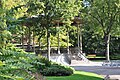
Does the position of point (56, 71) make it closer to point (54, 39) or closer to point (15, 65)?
point (15, 65)

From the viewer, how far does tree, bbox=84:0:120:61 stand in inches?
1678

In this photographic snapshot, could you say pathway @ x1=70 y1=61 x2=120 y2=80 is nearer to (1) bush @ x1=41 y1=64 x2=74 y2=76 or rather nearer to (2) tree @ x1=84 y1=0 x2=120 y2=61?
(1) bush @ x1=41 y1=64 x2=74 y2=76

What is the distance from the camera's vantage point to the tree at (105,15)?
42625 millimetres

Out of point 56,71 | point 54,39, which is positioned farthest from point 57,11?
point 54,39

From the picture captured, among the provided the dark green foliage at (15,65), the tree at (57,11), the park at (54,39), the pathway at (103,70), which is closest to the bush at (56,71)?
the park at (54,39)

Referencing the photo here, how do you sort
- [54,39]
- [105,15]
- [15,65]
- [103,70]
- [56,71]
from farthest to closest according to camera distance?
[54,39], [105,15], [103,70], [56,71], [15,65]

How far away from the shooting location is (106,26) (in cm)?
4403

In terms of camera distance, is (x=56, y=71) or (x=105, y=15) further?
(x=105, y=15)

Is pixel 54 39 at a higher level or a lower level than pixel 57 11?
lower

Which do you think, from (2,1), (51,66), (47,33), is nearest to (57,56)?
(47,33)

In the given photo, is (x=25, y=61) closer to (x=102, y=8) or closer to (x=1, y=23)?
(x=1, y=23)

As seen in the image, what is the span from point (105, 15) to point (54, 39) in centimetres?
785

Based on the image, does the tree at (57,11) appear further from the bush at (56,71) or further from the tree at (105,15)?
the tree at (105,15)

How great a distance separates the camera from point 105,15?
43.5 meters
